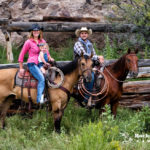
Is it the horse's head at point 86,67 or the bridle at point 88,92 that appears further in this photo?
the bridle at point 88,92

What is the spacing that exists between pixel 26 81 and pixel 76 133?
5.33 ft

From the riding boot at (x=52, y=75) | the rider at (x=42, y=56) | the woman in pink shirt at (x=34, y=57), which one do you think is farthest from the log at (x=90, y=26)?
the riding boot at (x=52, y=75)

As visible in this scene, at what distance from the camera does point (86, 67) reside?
602cm

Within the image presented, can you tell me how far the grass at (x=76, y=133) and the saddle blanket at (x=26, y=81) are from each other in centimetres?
89

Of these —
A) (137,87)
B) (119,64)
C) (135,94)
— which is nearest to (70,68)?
(119,64)

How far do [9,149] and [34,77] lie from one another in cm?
171

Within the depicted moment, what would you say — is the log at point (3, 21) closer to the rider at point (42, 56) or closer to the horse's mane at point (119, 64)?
the rider at point (42, 56)

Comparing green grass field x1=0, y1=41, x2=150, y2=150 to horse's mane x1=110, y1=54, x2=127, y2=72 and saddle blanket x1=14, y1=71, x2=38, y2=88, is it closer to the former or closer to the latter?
saddle blanket x1=14, y1=71, x2=38, y2=88

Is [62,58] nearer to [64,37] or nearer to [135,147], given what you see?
[64,37]

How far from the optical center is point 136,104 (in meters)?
8.51

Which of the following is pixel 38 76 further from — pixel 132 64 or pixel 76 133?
pixel 132 64

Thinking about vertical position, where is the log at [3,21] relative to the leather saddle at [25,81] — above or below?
above

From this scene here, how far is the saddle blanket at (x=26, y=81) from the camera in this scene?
21.0ft

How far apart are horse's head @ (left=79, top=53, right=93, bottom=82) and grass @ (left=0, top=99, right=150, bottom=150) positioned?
0.81 metres
